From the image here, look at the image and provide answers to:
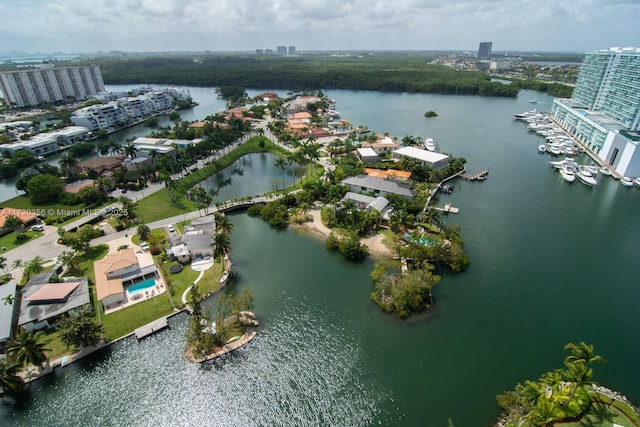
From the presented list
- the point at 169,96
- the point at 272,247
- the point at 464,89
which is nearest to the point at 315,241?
the point at 272,247

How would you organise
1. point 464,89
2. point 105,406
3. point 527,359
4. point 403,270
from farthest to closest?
1. point 464,89
2. point 403,270
3. point 527,359
4. point 105,406

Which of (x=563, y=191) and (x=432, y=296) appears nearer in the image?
(x=432, y=296)

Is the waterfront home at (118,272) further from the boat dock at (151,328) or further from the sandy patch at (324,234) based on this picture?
the sandy patch at (324,234)

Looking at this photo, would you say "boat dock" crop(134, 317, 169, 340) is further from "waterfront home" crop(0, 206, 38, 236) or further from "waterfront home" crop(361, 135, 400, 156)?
"waterfront home" crop(361, 135, 400, 156)

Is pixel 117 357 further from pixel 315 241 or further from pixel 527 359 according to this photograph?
pixel 527 359

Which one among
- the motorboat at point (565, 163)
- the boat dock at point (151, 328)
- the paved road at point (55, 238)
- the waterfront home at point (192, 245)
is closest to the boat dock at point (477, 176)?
the motorboat at point (565, 163)

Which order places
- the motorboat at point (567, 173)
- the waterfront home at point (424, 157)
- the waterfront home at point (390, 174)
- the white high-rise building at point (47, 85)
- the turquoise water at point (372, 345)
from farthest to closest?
1. the white high-rise building at point (47, 85)
2. the waterfront home at point (424, 157)
3. the motorboat at point (567, 173)
4. the waterfront home at point (390, 174)
5. the turquoise water at point (372, 345)

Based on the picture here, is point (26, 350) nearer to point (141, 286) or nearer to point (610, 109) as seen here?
point (141, 286)
